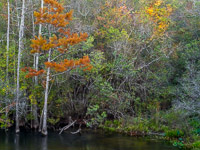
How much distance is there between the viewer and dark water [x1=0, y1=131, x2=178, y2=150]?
460 inches

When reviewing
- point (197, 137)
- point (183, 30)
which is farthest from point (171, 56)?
point (197, 137)

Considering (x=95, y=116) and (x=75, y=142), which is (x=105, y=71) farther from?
(x=75, y=142)

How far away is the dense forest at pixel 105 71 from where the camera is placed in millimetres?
14203

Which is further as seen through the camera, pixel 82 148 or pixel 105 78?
pixel 105 78

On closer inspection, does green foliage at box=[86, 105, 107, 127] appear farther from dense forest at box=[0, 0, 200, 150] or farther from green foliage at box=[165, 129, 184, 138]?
green foliage at box=[165, 129, 184, 138]

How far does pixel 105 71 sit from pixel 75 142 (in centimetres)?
508

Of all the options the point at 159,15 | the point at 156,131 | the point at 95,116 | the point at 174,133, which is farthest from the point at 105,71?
the point at 159,15

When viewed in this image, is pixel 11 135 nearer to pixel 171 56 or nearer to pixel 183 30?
pixel 171 56

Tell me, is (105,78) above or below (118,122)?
above

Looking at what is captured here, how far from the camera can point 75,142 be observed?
41.9ft

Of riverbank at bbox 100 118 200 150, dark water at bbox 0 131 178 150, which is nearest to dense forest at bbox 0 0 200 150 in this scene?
riverbank at bbox 100 118 200 150

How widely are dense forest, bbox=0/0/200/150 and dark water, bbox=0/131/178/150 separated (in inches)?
28.0

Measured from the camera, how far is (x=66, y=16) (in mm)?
13102

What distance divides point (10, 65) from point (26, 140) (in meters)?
4.48
